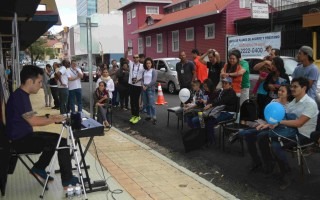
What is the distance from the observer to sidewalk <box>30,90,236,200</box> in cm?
511

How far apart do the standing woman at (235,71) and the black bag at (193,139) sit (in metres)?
1.07

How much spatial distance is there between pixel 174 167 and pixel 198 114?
1.73 meters

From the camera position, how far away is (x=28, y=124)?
15.9ft

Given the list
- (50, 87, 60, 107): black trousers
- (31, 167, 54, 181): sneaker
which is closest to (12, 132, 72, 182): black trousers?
(31, 167, 54, 181): sneaker

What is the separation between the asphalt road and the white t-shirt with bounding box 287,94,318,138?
2.37ft

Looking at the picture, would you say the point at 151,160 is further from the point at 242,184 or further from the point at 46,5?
the point at 46,5

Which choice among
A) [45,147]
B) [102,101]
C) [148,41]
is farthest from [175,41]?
[45,147]

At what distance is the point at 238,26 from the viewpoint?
23781 mm

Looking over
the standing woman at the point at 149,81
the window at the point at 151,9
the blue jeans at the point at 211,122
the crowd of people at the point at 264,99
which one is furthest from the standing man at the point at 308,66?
the window at the point at 151,9

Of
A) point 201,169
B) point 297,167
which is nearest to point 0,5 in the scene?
point 201,169

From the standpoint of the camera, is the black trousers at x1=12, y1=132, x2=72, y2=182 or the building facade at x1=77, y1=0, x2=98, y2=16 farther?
the building facade at x1=77, y1=0, x2=98, y2=16

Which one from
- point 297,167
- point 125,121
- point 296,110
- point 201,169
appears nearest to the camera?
point 296,110

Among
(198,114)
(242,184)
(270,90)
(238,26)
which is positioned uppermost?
(238,26)

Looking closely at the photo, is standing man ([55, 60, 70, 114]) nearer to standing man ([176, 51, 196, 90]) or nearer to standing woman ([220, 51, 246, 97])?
standing man ([176, 51, 196, 90])
